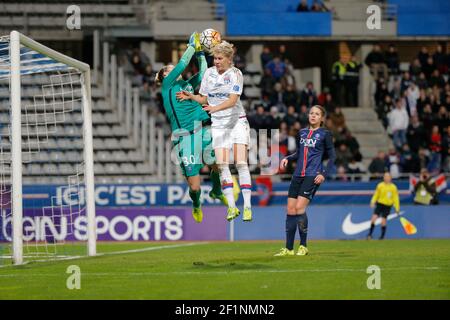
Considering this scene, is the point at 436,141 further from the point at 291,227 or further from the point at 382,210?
the point at 291,227

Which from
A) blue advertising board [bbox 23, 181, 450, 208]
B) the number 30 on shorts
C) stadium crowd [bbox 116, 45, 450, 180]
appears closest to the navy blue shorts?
the number 30 on shorts

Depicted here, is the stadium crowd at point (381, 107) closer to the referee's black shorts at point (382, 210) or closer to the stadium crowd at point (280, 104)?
the stadium crowd at point (280, 104)

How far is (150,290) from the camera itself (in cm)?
1038

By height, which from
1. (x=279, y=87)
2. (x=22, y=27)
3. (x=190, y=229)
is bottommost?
(x=190, y=229)

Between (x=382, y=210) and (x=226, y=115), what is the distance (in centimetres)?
1280

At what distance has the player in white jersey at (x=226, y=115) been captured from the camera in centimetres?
1335

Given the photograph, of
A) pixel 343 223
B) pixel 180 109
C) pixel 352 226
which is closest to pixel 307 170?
pixel 180 109

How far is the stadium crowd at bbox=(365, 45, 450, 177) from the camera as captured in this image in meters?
29.0

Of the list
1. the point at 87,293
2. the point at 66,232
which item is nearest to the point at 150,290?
the point at 87,293

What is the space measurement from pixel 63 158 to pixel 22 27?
5.58 meters

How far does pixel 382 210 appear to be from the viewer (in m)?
25.7

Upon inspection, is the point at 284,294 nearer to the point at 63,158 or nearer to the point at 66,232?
the point at 66,232

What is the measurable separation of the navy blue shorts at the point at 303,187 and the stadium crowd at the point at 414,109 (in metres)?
14.1

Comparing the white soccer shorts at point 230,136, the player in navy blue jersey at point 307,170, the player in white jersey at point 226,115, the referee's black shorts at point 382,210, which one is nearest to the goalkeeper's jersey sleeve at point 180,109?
the player in white jersey at point 226,115
